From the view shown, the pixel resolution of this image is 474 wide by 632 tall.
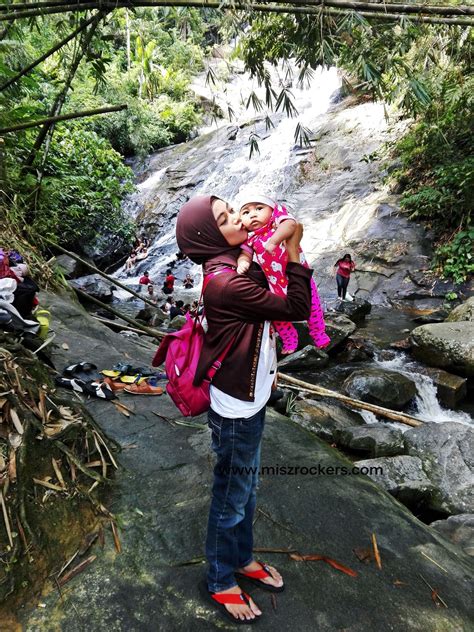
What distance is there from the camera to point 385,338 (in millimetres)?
9664

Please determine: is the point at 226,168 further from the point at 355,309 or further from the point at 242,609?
the point at 242,609

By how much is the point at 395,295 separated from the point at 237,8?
11037 millimetres

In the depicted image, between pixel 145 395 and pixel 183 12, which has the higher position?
pixel 183 12

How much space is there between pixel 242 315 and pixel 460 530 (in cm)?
302

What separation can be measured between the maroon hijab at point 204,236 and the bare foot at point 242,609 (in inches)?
55.3

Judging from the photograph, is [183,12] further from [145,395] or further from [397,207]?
[397,207]

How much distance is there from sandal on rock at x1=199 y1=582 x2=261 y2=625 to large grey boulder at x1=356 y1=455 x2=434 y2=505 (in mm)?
2491

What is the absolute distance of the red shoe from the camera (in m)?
3.64

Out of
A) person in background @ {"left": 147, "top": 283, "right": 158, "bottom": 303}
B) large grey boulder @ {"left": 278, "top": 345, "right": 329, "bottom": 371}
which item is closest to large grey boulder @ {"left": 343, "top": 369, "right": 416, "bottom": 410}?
large grey boulder @ {"left": 278, "top": 345, "right": 329, "bottom": 371}

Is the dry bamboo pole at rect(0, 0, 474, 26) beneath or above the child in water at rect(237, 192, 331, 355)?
above

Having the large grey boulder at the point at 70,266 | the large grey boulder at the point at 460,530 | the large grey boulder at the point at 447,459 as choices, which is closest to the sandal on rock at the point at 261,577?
the large grey boulder at the point at 460,530

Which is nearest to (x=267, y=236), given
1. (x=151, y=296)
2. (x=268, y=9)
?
(x=268, y=9)

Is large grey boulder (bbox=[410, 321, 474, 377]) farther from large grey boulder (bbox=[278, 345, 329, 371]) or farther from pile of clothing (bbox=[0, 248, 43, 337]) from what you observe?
pile of clothing (bbox=[0, 248, 43, 337])

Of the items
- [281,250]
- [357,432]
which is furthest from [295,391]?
[281,250]
